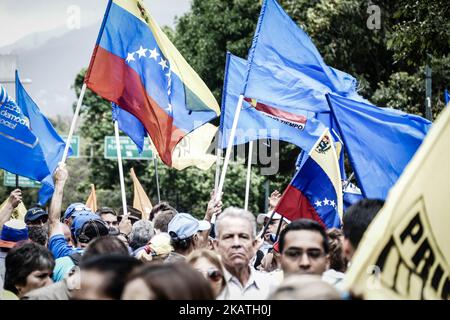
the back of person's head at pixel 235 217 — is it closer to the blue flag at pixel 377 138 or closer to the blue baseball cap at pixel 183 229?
the blue baseball cap at pixel 183 229

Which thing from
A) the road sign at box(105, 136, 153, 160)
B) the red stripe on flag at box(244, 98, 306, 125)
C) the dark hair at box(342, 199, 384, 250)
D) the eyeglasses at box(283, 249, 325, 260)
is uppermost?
the red stripe on flag at box(244, 98, 306, 125)

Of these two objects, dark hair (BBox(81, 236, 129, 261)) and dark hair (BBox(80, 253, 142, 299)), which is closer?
dark hair (BBox(80, 253, 142, 299))

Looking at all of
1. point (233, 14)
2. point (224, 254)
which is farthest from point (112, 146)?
point (224, 254)

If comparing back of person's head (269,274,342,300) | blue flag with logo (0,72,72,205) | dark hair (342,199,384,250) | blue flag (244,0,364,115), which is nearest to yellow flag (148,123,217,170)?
blue flag (244,0,364,115)

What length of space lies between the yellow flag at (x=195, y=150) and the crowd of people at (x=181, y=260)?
3.06 m

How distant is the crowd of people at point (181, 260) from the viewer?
3.04 m

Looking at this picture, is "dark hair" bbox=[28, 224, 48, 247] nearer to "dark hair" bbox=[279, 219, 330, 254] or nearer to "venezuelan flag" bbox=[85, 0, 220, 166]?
"venezuelan flag" bbox=[85, 0, 220, 166]

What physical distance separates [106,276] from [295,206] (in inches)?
185

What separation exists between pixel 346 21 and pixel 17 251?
19.5m

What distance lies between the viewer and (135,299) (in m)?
3.05

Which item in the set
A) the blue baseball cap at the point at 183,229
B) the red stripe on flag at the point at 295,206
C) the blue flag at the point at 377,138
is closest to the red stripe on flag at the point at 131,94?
the blue flag at the point at 377,138

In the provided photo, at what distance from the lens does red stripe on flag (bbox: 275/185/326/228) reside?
791 cm

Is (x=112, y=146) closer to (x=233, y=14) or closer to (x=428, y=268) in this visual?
(x=233, y=14)

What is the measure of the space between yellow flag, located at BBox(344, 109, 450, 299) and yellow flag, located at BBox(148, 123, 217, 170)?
8.46 meters
